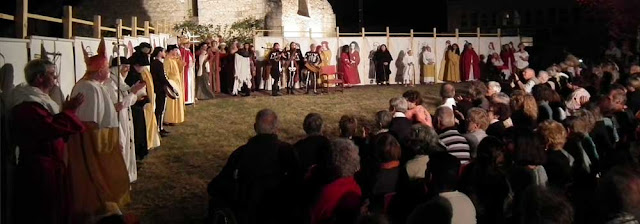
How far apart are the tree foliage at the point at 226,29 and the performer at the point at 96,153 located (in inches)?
814

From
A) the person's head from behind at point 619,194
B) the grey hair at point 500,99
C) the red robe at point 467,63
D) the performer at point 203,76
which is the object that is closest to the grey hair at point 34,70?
the person's head from behind at point 619,194

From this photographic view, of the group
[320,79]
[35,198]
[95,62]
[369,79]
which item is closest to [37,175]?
[35,198]

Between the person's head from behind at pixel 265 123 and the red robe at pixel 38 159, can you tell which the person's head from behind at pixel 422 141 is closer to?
the person's head from behind at pixel 265 123

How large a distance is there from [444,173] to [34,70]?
3553mm

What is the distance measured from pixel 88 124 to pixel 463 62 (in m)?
20.1

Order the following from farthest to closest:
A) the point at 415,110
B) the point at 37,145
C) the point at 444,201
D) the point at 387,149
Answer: the point at 415,110 → the point at 37,145 → the point at 387,149 → the point at 444,201

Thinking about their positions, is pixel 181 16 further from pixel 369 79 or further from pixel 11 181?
pixel 11 181

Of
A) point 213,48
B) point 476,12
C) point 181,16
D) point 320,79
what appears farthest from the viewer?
point 476,12

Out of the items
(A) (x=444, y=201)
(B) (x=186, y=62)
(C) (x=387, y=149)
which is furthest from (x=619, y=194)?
(B) (x=186, y=62)

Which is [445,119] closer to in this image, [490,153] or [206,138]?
[490,153]

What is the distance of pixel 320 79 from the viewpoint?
2078 cm

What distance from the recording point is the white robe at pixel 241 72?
758 inches

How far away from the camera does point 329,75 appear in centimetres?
2167

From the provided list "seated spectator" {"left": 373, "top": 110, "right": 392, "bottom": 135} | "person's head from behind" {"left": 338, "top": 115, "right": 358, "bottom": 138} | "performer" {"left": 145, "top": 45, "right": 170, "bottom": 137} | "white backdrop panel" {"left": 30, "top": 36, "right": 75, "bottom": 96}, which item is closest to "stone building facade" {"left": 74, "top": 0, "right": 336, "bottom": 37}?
"performer" {"left": 145, "top": 45, "right": 170, "bottom": 137}
